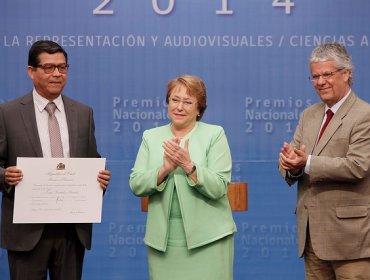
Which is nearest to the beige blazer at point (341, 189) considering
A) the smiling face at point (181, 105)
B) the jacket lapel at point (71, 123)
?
the smiling face at point (181, 105)

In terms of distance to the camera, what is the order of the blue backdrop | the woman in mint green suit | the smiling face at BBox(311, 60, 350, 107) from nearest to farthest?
the woman in mint green suit → the smiling face at BBox(311, 60, 350, 107) → the blue backdrop

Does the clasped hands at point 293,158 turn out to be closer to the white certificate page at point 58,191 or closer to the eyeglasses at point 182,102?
the eyeglasses at point 182,102

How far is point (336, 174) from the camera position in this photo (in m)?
3.26

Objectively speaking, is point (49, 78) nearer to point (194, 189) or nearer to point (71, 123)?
point (71, 123)

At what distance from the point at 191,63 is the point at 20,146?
5.71 feet

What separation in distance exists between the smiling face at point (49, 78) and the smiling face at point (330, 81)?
117 centimetres

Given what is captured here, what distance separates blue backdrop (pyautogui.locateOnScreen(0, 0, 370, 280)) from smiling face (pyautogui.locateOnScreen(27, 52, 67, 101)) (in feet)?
4.56

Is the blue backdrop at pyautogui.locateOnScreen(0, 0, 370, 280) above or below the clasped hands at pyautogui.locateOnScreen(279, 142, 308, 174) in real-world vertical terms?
above

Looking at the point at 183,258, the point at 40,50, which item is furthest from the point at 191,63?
the point at 183,258

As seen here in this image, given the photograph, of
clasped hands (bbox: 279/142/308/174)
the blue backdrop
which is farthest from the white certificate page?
the blue backdrop

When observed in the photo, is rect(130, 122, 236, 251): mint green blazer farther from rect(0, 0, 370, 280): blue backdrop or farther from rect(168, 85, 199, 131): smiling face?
rect(0, 0, 370, 280): blue backdrop

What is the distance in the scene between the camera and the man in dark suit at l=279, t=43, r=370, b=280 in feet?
10.8

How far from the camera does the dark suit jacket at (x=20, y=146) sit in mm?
3291

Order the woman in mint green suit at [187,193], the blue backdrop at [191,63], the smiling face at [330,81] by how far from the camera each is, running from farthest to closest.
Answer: the blue backdrop at [191,63] → the smiling face at [330,81] → the woman in mint green suit at [187,193]
